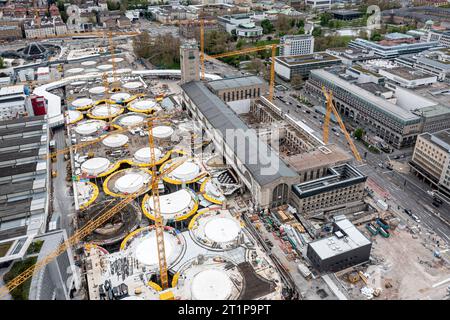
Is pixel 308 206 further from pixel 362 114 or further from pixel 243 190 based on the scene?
pixel 362 114

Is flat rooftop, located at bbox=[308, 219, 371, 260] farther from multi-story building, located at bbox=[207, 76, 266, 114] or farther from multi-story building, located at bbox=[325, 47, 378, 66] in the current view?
multi-story building, located at bbox=[325, 47, 378, 66]

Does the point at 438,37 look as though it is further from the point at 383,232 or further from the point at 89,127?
the point at 89,127

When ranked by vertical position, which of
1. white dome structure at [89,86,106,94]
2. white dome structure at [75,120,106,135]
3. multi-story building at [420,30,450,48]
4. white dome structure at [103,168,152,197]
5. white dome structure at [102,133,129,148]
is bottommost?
white dome structure at [103,168,152,197]

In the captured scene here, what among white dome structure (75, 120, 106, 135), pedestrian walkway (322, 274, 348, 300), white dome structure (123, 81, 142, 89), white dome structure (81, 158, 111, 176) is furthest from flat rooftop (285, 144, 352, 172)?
white dome structure (123, 81, 142, 89)

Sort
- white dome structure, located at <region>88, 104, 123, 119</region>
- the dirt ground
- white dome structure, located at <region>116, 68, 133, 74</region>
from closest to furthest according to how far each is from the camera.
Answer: the dirt ground → white dome structure, located at <region>88, 104, 123, 119</region> → white dome structure, located at <region>116, 68, 133, 74</region>

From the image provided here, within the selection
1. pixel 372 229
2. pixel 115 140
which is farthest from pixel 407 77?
pixel 115 140

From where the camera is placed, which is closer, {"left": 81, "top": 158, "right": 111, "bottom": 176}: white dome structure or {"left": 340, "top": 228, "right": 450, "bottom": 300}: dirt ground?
{"left": 340, "top": 228, "right": 450, "bottom": 300}: dirt ground
